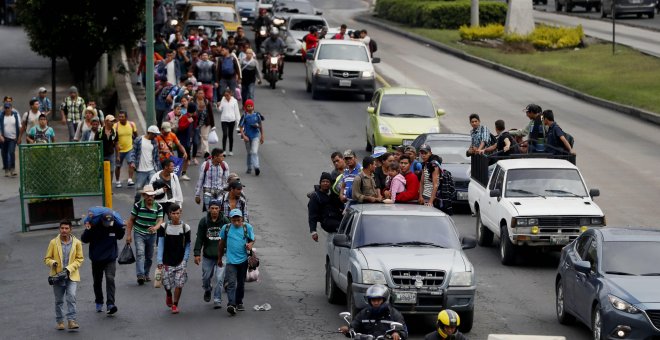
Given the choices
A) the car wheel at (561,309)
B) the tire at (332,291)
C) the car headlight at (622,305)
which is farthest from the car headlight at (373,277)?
the car headlight at (622,305)

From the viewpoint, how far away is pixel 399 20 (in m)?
70.4

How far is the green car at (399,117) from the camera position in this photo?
32.3m

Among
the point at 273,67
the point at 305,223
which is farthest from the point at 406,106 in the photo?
the point at 273,67

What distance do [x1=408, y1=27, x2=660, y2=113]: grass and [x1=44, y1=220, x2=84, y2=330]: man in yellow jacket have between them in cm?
2505

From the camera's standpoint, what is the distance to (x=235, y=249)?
18047 mm

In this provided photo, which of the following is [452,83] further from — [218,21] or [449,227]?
[449,227]

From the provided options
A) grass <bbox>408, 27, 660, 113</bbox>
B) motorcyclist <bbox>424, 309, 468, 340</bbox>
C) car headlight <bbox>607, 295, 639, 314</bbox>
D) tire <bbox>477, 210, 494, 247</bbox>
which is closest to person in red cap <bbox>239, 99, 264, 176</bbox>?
tire <bbox>477, 210, 494, 247</bbox>

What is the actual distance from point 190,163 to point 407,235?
14.6 meters

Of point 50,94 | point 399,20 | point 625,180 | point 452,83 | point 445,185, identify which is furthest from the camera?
point 399,20

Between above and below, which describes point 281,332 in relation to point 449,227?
below

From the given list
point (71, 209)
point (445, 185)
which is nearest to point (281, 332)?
point (445, 185)

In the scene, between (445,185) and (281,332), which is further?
(445,185)

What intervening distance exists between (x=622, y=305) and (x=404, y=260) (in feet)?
9.39

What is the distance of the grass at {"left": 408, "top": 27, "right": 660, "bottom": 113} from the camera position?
139ft
